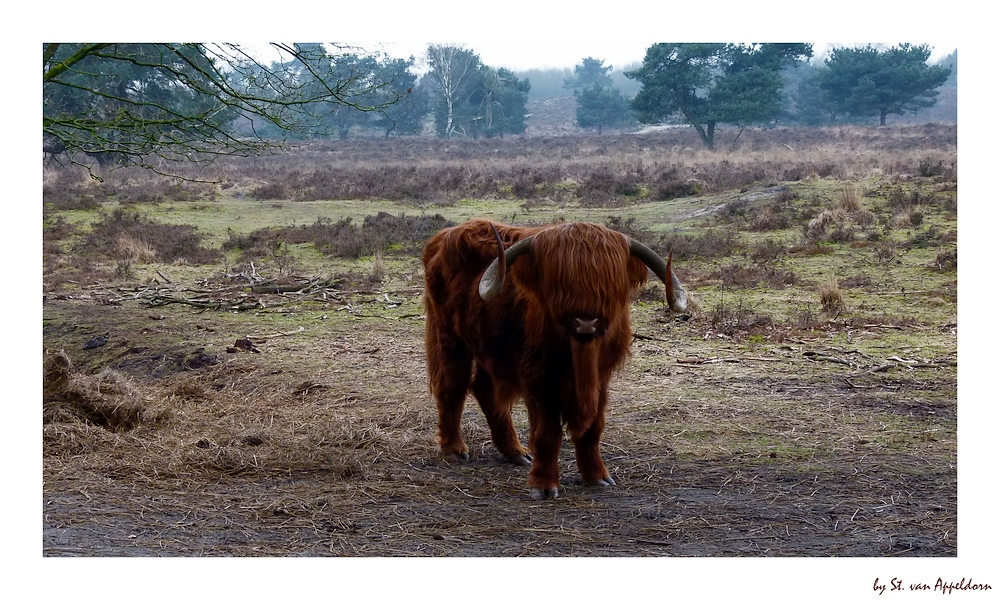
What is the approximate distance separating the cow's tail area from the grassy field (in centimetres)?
52

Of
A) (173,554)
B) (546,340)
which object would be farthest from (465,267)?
(173,554)

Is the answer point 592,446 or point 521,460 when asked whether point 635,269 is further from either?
point 521,460

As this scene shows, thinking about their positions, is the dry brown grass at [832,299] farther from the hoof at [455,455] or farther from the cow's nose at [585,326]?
the cow's nose at [585,326]

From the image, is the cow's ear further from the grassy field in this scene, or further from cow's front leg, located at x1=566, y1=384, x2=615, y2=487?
the grassy field

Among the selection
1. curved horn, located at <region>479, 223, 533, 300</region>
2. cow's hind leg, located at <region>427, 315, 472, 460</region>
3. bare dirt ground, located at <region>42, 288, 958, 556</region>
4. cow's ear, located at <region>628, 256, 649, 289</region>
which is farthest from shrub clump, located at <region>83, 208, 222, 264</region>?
cow's ear, located at <region>628, 256, 649, 289</region>

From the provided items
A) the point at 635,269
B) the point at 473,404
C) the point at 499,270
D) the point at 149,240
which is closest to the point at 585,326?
the point at 499,270

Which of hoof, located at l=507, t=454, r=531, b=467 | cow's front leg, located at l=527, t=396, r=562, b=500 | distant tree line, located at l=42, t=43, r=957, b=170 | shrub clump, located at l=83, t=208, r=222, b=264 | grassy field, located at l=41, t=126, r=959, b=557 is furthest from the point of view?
distant tree line, located at l=42, t=43, r=957, b=170

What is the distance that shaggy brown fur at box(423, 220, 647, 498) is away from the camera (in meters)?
4.41

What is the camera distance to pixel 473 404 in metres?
7.47

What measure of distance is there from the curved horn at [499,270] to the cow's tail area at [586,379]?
53cm

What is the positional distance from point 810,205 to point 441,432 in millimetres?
12344

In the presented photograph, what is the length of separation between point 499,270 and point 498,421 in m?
1.51

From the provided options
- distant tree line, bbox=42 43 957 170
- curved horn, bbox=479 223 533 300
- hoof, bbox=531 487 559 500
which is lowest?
hoof, bbox=531 487 559 500

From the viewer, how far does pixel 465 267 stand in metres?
5.49
